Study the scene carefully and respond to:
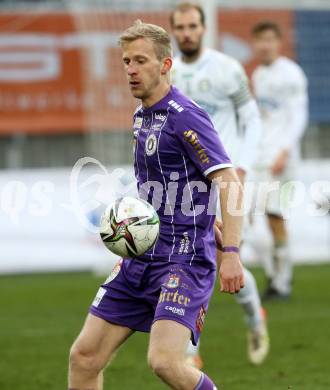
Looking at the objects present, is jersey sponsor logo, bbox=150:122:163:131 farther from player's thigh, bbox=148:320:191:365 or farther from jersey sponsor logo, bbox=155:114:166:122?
player's thigh, bbox=148:320:191:365

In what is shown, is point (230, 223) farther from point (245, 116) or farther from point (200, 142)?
point (245, 116)

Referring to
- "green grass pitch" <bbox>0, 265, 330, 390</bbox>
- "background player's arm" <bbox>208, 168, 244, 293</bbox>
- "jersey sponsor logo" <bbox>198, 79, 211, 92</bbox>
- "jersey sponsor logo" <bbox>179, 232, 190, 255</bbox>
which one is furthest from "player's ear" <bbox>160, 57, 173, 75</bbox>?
"jersey sponsor logo" <bbox>198, 79, 211, 92</bbox>

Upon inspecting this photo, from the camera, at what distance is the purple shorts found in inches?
209

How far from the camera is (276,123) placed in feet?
39.1

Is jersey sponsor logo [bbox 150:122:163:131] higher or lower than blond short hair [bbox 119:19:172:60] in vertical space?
lower

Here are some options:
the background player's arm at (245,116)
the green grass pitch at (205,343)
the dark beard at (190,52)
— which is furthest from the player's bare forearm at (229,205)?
the dark beard at (190,52)

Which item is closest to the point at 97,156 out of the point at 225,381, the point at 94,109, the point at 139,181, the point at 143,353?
the point at 94,109

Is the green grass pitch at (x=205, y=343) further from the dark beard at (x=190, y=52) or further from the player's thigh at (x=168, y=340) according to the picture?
the dark beard at (x=190, y=52)

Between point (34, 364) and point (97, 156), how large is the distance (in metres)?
7.68

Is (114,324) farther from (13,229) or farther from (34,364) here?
(13,229)

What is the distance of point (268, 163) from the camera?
462 inches

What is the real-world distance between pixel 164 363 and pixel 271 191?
667 centimetres

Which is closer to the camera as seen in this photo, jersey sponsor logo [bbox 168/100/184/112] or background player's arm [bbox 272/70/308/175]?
jersey sponsor logo [bbox 168/100/184/112]

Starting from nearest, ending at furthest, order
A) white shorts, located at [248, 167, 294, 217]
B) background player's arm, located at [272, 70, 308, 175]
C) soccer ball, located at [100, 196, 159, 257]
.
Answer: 1. soccer ball, located at [100, 196, 159, 257]
2. white shorts, located at [248, 167, 294, 217]
3. background player's arm, located at [272, 70, 308, 175]
